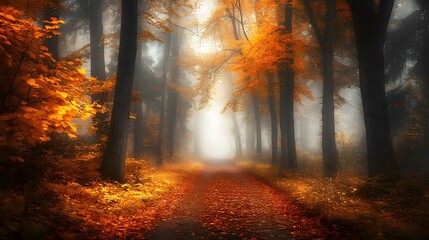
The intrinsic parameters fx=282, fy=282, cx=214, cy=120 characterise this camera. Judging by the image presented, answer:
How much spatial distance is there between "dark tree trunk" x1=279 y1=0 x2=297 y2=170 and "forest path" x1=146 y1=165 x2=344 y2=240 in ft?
17.6

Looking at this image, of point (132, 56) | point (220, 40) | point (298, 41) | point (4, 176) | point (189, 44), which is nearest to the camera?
point (4, 176)

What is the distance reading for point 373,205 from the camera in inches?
295

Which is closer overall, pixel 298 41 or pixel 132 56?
pixel 132 56

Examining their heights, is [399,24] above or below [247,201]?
above

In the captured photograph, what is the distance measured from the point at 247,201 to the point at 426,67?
44.0 ft

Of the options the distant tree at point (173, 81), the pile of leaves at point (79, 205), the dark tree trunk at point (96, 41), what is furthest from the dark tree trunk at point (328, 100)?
the distant tree at point (173, 81)

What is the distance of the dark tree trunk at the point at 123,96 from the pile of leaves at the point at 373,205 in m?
6.41

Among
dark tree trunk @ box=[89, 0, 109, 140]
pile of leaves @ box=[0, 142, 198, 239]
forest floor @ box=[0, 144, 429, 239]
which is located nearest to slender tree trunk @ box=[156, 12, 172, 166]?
dark tree trunk @ box=[89, 0, 109, 140]

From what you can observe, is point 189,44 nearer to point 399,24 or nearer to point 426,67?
point 399,24

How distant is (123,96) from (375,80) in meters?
8.75

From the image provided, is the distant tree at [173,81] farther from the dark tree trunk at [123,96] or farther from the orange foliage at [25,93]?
the orange foliage at [25,93]

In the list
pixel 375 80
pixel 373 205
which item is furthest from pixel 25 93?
pixel 375 80

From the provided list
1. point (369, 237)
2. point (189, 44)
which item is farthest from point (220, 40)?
point (369, 237)

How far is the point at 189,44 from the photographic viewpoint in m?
27.6
